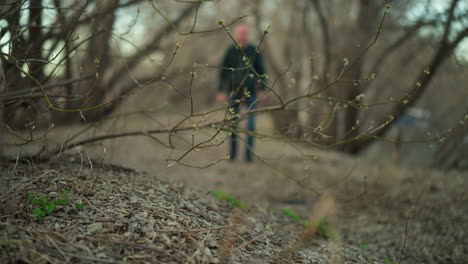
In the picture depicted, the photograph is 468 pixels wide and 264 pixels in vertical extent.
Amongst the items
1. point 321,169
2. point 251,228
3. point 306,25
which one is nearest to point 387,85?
point 306,25

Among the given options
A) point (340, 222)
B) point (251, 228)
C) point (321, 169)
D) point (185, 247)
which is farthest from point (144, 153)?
point (185, 247)

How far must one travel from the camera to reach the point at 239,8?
10516mm

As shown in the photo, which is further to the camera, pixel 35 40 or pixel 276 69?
pixel 276 69

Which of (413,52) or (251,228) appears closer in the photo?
(251,228)

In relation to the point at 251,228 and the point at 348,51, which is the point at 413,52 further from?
the point at 251,228

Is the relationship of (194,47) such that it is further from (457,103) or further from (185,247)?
(185,247)

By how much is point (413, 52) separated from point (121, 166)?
6713 millimetres

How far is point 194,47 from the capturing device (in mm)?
13938

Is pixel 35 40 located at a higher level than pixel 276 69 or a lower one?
lower

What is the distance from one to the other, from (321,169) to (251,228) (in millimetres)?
4010

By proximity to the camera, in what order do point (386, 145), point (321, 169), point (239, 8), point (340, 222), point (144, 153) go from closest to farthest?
point (340, 222) < point (321, 169) < point (144, 153) < point (239, 8) < point (386, 145)

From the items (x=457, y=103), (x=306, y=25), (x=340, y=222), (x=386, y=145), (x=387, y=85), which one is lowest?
(x=340, y=222)

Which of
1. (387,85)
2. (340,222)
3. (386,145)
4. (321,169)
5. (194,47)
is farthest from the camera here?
(194,47)

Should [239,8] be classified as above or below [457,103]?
above
